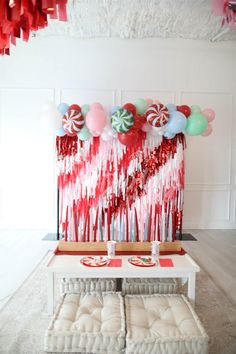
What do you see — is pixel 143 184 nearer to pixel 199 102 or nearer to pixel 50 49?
pixel 199 102

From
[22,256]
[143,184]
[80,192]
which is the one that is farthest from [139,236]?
[22,256]

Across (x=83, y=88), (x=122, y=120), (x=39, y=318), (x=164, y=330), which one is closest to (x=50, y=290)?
(x=39, y=318)

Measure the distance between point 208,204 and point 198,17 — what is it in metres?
3.08

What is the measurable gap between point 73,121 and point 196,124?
115cm

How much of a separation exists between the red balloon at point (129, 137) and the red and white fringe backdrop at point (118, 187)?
0.17 meters

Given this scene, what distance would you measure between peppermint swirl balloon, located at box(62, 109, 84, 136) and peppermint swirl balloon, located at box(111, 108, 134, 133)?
311 mm

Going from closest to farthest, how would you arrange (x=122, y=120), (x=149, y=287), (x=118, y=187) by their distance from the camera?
1. (x=149, y=287)
2. (x=122, y=120)
3. (x=118, y=187)

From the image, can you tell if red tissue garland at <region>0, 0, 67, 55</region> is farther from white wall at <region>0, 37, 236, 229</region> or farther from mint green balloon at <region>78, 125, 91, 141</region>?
white wall at <region>0, 37, 236, 229</region>

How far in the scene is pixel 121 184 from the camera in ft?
9.00

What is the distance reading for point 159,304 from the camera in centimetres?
171

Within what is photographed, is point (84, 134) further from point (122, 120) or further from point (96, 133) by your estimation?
point (122, 120)

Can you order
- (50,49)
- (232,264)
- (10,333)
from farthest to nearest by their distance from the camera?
1. (50,49)
2. (232,264)
3. (10,333)

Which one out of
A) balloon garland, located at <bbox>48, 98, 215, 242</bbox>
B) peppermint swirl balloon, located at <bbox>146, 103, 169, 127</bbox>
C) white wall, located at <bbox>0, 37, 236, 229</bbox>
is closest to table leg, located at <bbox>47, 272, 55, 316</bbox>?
balloon garland, located at <bbox>48, 98, 215, 242</bbox>

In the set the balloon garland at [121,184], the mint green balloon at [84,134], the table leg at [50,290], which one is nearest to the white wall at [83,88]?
the balloon garland at [121,184]
